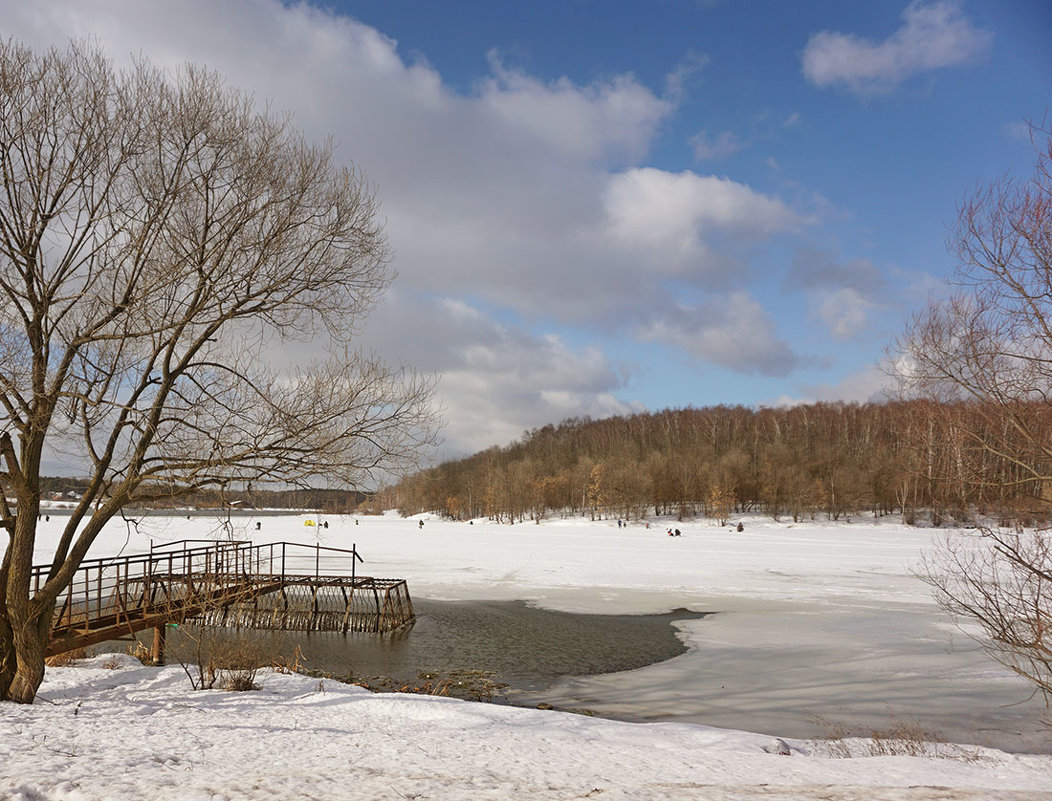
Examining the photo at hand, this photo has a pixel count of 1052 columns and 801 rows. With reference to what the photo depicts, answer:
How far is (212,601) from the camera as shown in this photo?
599 inches

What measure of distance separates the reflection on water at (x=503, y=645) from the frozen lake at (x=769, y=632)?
2.64 feet

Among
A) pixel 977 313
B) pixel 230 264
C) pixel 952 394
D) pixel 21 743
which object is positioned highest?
pixel 230 264

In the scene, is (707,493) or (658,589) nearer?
(658,589)

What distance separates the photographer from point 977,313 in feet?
32.0

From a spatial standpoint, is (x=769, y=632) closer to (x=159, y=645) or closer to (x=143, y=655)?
(x=159, y=645)

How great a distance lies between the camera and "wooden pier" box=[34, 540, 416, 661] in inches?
574

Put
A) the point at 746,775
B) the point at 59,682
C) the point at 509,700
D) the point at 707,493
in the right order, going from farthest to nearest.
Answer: the point at 707,493, the point at 509,700, the point at 59,682, the point at 746,775

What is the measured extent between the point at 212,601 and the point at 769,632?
15.5 m

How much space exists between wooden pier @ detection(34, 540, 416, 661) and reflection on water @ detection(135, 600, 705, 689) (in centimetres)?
95

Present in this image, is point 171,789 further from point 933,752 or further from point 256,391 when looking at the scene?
point 933,752

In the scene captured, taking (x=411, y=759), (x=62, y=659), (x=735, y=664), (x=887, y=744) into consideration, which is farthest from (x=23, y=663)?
(x=735, y=664)

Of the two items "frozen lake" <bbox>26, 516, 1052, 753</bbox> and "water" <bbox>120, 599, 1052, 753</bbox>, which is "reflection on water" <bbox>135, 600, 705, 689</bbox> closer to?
"water" <bbox>120, 599, 1052, 753</bbox>

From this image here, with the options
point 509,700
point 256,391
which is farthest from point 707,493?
point 256,391

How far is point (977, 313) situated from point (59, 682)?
16.2 m
